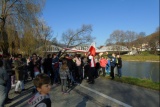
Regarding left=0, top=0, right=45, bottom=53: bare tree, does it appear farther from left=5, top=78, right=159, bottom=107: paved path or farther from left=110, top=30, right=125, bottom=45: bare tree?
left=110, top=30, right=125, bottom=45: bare tree

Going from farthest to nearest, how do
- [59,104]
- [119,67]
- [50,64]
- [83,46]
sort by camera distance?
[83,46]
[119,67]
[50,64]
[59,104]

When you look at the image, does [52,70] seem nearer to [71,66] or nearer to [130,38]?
[71,66]

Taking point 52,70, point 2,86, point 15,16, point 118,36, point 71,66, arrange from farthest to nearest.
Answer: point 118,36 → point 15,16 → point 52,70 → point 71,66 → point 2,86

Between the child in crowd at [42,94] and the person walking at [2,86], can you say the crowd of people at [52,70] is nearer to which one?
the person walking at [2,86]

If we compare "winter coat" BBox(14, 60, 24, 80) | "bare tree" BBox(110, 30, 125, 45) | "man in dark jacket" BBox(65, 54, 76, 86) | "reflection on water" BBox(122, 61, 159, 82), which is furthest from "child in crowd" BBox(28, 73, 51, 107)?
"bare tree" BBox(110, 30, 125, 45)

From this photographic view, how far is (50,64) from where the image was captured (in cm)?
1337

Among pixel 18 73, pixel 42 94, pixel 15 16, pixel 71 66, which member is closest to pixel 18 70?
pixel 18 73

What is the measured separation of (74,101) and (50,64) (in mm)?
5573

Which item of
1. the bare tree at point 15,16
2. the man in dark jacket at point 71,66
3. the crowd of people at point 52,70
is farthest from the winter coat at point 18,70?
the bare tree at point 15,16

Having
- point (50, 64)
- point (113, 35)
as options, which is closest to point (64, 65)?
point (50, 64)

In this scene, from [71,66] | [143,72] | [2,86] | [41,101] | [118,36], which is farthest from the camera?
[118,36]

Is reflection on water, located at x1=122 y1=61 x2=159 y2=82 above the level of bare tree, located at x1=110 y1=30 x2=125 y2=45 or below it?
below

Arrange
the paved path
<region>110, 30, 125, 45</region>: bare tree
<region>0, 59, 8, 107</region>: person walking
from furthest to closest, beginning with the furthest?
1. <region>110, 30, 125, 45</region>: bare tree
2. the paved path
3. <region>0, 59, 8, 107</region>: person walking

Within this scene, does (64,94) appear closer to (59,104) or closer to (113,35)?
(59,104)
